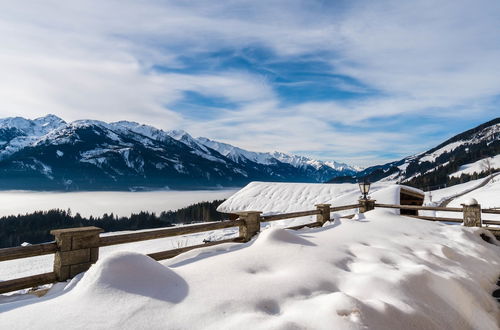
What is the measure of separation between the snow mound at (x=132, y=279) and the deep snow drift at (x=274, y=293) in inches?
0.5

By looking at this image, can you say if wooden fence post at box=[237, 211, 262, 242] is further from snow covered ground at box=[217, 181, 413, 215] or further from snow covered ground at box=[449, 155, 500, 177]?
snow covered ground at box=[449, 155, 500, 177]

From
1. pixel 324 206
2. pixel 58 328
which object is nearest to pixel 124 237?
pixel 58 328

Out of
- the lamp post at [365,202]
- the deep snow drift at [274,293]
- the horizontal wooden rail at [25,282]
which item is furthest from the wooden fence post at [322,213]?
the horizontal wooden rail at [25,282]

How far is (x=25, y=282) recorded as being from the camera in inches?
166

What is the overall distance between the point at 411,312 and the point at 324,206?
23.0ft

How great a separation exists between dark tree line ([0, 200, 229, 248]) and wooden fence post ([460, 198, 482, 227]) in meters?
66.1

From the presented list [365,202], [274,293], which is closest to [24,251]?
[274,293]

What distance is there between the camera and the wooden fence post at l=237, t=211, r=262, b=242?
7.39 metres

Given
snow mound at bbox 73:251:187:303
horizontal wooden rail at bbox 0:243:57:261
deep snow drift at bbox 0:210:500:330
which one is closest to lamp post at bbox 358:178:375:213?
deep snow drift at bbox 0:210:500:330

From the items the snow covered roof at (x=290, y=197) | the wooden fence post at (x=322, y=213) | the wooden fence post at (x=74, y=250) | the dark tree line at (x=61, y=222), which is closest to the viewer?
the wooden fence post at (x=74, y=250)

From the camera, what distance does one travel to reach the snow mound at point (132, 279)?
11.1 feet

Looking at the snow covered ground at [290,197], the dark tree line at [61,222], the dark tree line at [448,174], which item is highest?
the dark tree line at [448,174]

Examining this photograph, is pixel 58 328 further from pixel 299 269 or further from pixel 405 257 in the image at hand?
pixel 405 257

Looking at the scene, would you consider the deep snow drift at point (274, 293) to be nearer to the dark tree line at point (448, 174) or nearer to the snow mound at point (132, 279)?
the snow mound at point (132, 279)
